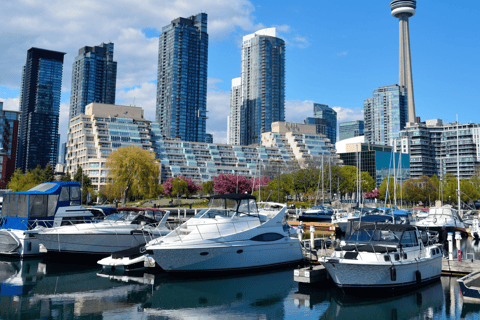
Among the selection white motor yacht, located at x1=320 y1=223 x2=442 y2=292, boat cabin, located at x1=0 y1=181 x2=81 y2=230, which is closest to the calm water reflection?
white motor yacht, located at x1=320 y1=223 x2=442 y2=292

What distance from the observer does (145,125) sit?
5910 inches

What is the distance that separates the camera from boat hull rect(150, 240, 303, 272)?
2319 cm

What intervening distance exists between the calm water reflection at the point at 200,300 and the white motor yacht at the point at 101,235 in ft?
10.6

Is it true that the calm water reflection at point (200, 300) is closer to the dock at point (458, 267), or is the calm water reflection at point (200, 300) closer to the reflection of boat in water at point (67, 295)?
the reflection of boat in water at point (67, 295)

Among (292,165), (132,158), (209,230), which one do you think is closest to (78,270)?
(209,230)

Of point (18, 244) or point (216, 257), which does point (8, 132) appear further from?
point (216, 257)

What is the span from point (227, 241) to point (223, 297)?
154 inches

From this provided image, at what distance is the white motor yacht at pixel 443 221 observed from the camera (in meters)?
A: 45.6

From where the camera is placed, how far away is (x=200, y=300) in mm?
20188

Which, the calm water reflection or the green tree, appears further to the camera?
the green tree

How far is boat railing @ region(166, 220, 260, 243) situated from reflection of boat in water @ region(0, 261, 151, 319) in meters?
3.49

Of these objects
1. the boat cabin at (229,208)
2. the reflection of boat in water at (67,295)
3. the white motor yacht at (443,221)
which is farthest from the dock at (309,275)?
the white motor yacht at (443,221)

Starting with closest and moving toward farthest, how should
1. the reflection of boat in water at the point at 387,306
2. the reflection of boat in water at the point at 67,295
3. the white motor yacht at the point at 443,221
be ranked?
the reflection of boat in water at the point at 67,295 → the reflection of boat in water at the point at 387,306 → the white motor yacht at the point at 443,221

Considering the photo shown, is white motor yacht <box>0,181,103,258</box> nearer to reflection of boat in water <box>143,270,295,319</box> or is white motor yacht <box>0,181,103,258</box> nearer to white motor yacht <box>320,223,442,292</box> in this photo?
reflection of boat in water <box>143,270,295,319</box>
